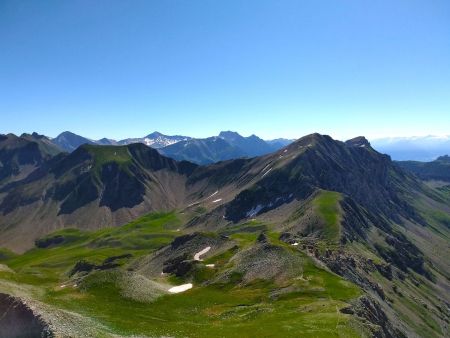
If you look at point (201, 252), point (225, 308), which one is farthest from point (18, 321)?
point (201, 252)

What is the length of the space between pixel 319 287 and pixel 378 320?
13707mm

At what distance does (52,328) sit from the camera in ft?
163

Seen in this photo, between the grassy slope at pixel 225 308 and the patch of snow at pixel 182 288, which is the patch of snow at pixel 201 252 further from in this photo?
the grassy slope at pixel 225 308

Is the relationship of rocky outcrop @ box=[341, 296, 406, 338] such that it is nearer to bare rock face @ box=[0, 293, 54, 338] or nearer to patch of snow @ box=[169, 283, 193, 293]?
patch of snow @ box=[169, 283, 193, 293]

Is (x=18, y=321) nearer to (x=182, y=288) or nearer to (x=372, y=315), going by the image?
(x=182, y=288)

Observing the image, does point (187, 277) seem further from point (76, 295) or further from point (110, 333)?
point (110, 333)

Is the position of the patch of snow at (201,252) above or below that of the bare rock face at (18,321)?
below

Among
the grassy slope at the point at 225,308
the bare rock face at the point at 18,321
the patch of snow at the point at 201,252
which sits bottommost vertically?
the patch of snow at the point at 201,252

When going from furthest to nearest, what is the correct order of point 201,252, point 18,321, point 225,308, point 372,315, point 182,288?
point 201,252 → point 182,288 → point 372,315 → point 225,308 → point 18,321

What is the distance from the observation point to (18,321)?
54.8 m

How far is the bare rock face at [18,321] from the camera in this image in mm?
51625

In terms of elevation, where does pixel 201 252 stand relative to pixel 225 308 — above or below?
below

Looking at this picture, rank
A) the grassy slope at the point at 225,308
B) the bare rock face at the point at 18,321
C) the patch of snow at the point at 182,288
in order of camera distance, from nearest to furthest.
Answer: the bare rock face at the point at 18,321, the grassy slope at the point at 225,308, the patch of snow at the point at 182,288

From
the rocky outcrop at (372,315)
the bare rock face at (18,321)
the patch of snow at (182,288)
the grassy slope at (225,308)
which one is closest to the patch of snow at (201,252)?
the patch of snow at (182,288)
